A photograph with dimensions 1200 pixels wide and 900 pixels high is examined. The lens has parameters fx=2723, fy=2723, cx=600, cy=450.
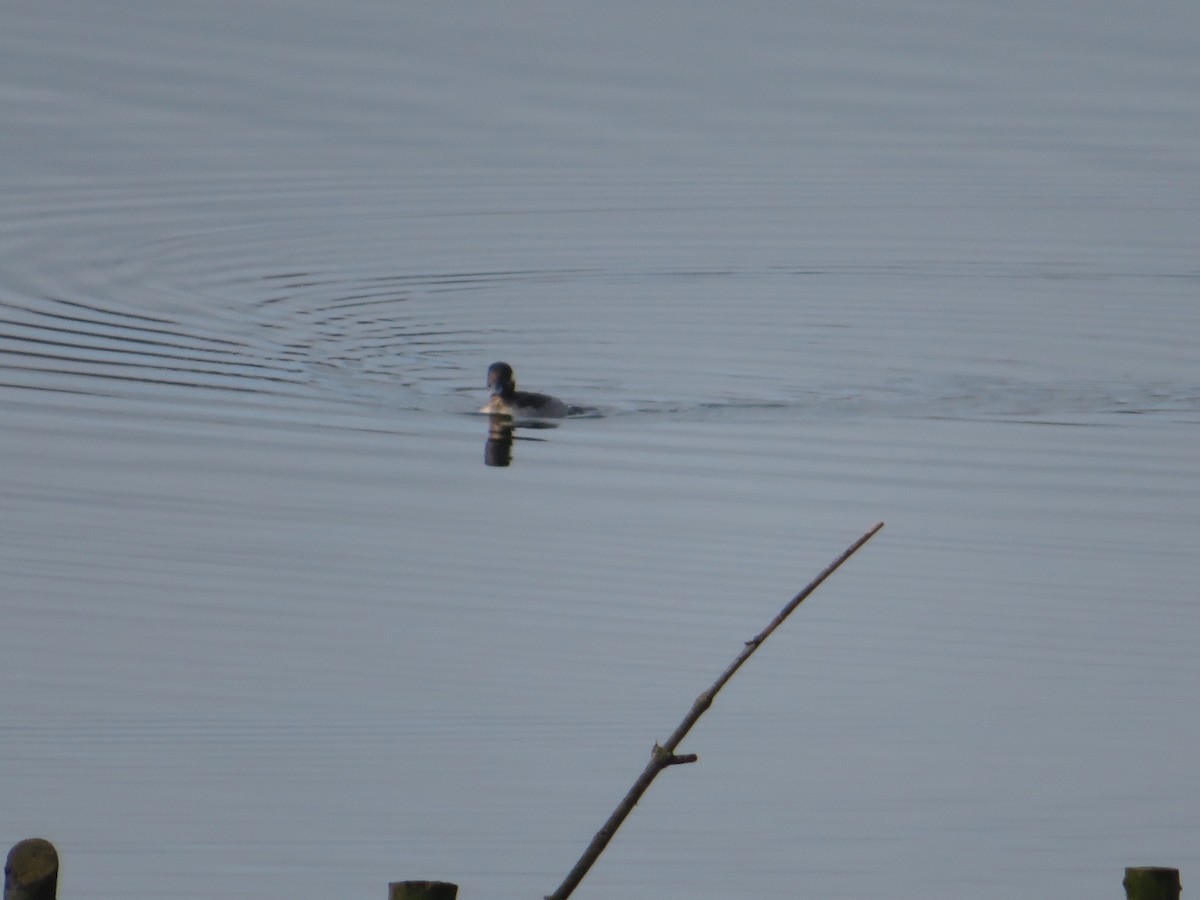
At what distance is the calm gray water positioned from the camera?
30.0 feet

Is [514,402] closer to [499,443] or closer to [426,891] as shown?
[499,443]

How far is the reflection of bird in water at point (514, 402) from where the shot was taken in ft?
50.3

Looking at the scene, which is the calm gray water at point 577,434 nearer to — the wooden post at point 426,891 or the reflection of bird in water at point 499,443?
the reflection of bird in water at point 499,443

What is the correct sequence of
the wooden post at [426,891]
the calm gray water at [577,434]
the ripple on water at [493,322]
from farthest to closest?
the ripple on water at [493,322]
the calm gray water at [577,434]
the wooden post at [426,891]

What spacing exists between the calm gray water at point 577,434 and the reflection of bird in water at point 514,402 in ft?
0.57

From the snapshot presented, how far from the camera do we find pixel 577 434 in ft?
50.9

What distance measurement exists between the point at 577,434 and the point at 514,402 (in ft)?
1.45

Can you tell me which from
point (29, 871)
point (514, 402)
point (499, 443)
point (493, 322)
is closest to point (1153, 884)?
point (29, 871)

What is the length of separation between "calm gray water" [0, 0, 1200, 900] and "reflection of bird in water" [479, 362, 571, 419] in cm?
17

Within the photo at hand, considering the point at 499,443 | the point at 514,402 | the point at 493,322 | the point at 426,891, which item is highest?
the point at 493,322

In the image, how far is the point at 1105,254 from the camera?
2142 centimetres

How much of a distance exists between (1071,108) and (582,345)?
11.0 m

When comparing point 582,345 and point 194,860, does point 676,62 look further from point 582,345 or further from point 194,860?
point 194,860

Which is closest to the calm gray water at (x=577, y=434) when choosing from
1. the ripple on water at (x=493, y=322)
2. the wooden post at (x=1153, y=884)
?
the ripple on water at (x=493, y=322)
